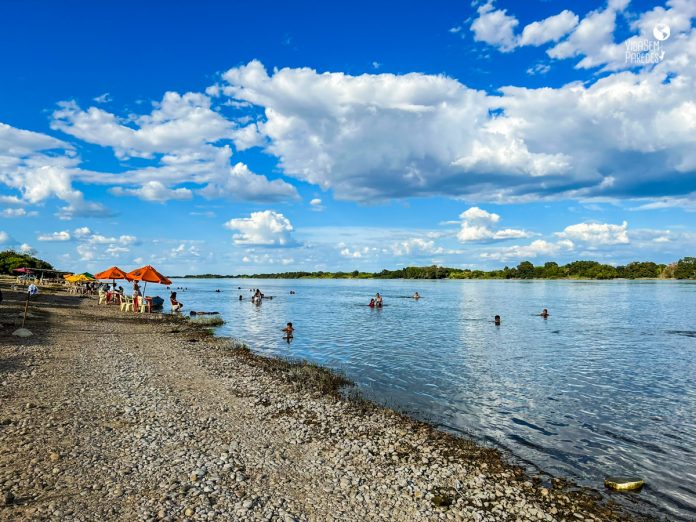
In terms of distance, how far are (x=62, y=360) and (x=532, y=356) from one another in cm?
2722

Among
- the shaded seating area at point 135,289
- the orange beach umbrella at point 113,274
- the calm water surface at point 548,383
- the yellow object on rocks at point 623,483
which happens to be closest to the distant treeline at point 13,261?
the shaded seating area at point 135,289

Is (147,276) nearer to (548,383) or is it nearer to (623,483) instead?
(548,383)

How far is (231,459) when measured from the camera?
1031cm

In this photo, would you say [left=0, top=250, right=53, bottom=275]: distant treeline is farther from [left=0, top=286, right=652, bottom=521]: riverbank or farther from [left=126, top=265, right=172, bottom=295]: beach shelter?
[left=0, top=286, right=652, bottom=521]: riverbank

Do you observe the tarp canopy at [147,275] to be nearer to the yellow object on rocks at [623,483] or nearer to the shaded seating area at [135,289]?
the shaded seating area at [135,289]

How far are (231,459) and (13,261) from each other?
124m

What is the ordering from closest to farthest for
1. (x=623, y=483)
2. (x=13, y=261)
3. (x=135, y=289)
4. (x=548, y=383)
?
1. (x=623, y=483)
2. (x=548, y=383)
3. (x=135, y=289)
4. (x=13, y=261)

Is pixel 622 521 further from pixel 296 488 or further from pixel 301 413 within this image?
pixel 301 413

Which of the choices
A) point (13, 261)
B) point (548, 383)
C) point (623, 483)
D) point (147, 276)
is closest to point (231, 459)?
point (623, 483)

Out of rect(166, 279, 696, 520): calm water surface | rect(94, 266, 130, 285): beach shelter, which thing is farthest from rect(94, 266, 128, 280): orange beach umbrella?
rect(166, 279, 696, 520): calm water surface

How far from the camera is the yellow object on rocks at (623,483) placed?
33.6ft

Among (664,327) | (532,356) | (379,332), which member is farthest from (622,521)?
(664,327)

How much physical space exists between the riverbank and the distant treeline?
10991 cm

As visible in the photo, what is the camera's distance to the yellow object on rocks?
33.6ft
